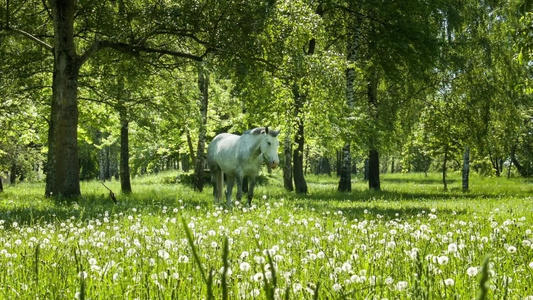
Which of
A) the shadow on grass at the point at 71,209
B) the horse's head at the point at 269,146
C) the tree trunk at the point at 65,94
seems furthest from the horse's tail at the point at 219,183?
the tree trunk at the point at 65,94

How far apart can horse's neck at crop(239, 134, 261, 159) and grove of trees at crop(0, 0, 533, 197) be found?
269 cm

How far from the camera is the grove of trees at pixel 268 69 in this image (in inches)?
615

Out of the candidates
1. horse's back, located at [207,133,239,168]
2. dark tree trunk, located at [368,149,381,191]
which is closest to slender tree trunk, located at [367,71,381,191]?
dark tree trunk, located at [368,149,381,191]

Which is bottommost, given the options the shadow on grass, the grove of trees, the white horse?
the shadow on grass

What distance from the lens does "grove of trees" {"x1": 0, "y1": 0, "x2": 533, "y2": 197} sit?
51.2 ft

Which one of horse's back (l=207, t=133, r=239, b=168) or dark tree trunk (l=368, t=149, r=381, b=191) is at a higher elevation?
horse's back (l=207, t=133, r=239, b=168)

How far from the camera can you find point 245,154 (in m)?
13.7

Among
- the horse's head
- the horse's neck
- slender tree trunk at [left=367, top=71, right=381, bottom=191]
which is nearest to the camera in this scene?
the horse's head

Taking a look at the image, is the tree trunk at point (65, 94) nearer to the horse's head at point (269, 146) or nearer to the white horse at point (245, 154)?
the white horse at point (245, 154)

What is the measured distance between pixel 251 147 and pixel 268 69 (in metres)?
3.65

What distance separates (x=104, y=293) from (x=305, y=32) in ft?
42.8

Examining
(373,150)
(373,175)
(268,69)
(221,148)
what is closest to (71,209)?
(221,148)

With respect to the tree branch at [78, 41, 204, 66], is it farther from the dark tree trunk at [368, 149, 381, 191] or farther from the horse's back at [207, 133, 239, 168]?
the dark tree trunk at [368, 149, 381, 191]

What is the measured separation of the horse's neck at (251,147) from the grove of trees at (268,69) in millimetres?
2688
